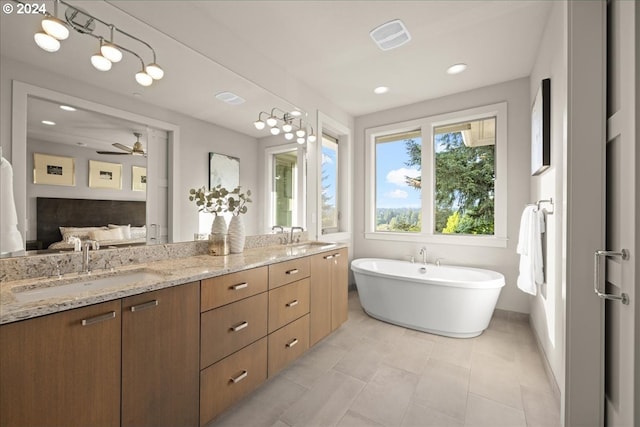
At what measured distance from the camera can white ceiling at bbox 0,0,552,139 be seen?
1.59m

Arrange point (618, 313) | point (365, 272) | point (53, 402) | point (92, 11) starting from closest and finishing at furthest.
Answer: point (53, 402)
point (618, 313)
point (92, 11)
point (365, 272)

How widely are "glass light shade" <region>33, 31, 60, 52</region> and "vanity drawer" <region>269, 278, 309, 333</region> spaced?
5.74ft

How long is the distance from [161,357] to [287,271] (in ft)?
3.06

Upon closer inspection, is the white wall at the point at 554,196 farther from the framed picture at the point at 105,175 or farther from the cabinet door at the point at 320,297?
the framed picture at the point at 105,175

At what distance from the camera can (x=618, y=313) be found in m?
1.14

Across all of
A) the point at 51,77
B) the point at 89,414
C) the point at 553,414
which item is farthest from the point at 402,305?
the point at 51,77

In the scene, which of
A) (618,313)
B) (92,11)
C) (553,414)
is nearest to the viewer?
(618,313)

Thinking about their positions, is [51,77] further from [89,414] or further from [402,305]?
[402,305]

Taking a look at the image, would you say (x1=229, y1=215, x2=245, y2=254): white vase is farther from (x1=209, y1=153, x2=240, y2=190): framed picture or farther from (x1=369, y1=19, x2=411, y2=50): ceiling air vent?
(x1=369, y1=19, x2=411, y2=50): ceiling air vent

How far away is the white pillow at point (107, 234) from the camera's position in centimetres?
151

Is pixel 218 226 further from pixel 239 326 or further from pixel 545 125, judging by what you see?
pixel 545 125

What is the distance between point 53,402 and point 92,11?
1911 mm

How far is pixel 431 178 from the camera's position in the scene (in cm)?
362

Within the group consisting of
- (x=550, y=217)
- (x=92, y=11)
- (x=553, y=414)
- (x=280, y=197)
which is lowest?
(x=553, y=414)
